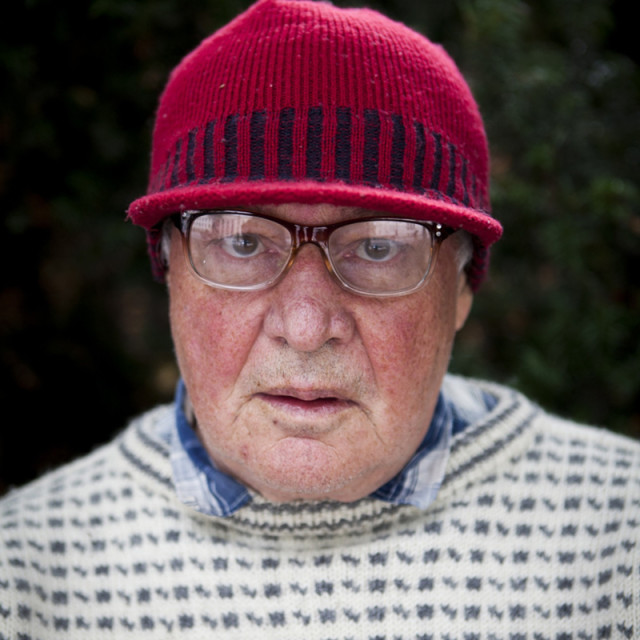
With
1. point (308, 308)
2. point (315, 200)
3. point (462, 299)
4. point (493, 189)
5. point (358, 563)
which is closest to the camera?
point (315, 200)

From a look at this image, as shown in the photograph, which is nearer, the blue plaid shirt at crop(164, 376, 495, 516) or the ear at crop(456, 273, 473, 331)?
the blue plaid shirt at crop(164, 376, 495, 516)

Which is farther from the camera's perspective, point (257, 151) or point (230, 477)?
point (230, 477)

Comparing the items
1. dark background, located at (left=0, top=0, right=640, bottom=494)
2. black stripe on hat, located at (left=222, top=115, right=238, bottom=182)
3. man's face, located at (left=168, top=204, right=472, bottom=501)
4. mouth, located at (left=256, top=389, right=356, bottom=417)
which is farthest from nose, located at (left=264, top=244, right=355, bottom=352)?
dark background, located at (left=0, top=0, right=640, bottom=494)

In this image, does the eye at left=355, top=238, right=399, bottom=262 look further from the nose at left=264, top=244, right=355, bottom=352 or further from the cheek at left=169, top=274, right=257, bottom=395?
Result: the cheek at left=169, top=274, right=257, bottom=395

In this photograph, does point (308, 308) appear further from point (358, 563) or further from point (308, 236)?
point (358, 563)

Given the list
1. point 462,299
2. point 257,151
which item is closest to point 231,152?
point 257,151

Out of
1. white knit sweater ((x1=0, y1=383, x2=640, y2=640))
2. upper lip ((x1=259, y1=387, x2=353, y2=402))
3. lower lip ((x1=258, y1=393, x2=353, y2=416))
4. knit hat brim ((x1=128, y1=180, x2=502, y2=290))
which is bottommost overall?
white knit sweater ((x1=0, y1=383, x2=640, y2=640))

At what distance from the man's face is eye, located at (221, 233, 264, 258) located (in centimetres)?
8

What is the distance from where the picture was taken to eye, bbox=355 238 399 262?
1.33 meters

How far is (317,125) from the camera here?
4.02 ft

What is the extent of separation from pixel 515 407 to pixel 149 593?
3.60 ft

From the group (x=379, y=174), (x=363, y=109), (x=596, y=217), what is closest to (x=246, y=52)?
(x=363, y=109)

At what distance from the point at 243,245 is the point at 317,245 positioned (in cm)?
17

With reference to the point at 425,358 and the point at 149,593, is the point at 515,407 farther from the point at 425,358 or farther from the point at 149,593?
the point at 149,593
